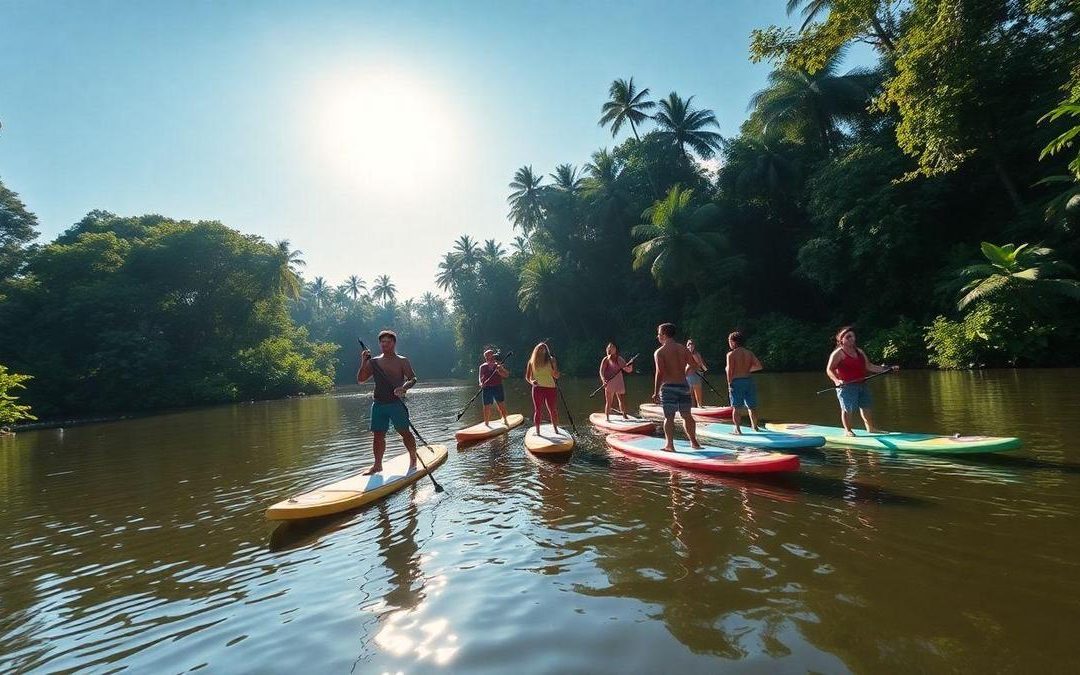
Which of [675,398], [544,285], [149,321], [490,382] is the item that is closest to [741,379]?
[675,398]

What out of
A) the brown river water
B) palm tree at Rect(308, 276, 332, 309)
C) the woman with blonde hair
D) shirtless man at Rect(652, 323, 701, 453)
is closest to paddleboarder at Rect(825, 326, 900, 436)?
the brown river water

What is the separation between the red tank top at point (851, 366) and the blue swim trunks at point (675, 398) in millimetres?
2523

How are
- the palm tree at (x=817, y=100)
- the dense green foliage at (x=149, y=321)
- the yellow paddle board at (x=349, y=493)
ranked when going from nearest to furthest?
the yellow paddle board at (x=349, y=493), the palm tree at (x=817, y=100), the dense green foliage at (x=149, y=321)

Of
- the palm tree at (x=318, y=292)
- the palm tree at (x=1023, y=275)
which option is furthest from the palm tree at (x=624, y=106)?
the palm tree at (x=318, y=292)

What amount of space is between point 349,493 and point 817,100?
34.2 meters

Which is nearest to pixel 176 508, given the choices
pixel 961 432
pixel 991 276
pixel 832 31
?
pixel 961 432

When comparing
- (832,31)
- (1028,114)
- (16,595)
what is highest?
(832,31)

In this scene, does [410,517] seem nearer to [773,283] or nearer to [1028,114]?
[1028,114]

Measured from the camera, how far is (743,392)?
9.52 metres

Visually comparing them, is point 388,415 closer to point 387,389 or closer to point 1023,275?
point 387,389

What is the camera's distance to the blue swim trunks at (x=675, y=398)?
315 inches

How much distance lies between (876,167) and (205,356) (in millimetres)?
42843

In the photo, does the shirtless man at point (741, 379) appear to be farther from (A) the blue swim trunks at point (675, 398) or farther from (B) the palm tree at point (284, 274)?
(B) the palm tree at point (284, 274)

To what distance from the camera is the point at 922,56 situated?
16562 millimetres
